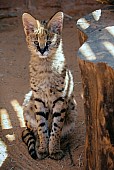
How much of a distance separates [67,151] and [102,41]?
123 centimetres

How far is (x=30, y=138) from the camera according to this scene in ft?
12.6

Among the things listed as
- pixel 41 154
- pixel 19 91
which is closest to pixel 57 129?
pixel 41 154

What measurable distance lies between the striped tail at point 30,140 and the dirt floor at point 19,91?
0.06 m

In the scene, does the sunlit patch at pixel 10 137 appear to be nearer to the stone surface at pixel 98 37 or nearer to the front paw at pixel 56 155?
the front paw at pixel 56 155

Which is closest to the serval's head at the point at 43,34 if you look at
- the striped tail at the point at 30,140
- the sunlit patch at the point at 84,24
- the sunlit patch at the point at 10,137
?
the sunlit patch at the point at 84,24

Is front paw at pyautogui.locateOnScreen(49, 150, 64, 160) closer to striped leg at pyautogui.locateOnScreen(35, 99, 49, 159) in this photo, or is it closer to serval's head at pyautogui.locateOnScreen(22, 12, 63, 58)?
striped leg at pyautogui.locateOnScreen(35, 99, 49, 159)

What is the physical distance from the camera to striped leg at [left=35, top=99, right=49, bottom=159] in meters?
3.70

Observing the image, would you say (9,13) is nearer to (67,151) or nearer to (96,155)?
(67,151)

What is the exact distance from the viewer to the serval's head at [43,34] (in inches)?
135

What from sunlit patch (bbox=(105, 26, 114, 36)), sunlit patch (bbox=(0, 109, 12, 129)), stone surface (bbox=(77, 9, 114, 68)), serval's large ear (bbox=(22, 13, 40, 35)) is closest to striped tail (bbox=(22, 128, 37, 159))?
sunlit patch (bbox=(0, 109, 12, 129))

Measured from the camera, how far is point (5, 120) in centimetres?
430

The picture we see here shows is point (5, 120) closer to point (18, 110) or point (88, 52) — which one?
point (18, 110)

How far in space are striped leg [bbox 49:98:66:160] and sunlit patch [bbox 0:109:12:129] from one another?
0.64m

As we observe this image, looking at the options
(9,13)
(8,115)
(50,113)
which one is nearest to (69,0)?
(9,13)
